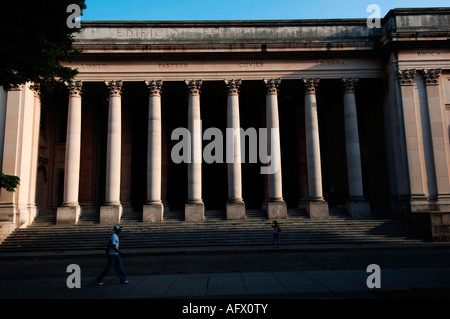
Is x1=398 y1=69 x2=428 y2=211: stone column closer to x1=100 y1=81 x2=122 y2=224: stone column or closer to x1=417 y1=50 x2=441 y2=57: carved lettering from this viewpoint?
x1=417 y1=50 x2=441 y2=57: carved lettering

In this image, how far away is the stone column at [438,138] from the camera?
2602cm

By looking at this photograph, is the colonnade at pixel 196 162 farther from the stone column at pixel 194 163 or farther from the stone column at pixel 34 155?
the stone column at pixel 34 155

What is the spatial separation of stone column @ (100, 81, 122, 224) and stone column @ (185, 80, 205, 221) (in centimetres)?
562

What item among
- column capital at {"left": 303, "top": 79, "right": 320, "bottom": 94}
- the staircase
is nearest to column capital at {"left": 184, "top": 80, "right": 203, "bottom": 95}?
column capital at {"left": 303, "top": 79, "right": 320, "bottom": 94}

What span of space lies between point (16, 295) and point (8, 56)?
760 centimetres

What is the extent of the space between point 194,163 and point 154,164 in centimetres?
320

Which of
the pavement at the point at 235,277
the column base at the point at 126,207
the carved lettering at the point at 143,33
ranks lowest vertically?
the pavement at the point at 235,277

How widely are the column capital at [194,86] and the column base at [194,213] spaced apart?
9.38 metres

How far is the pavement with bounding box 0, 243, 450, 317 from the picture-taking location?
29.1ft

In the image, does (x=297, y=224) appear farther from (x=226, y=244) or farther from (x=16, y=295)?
(x=16, y=295)

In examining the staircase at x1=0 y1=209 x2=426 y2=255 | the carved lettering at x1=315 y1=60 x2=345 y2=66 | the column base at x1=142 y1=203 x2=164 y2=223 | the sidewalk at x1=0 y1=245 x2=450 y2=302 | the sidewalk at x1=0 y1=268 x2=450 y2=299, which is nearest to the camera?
the sidewalk at x1=0 y1=268 x2=450 y2=299

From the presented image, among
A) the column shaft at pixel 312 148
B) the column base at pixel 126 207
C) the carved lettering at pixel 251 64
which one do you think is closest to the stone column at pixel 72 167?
the column base at pixel 126 207

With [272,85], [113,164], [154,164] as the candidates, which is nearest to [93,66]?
[113,164]

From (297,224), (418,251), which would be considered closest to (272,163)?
(297,224)
